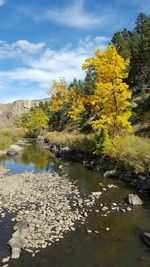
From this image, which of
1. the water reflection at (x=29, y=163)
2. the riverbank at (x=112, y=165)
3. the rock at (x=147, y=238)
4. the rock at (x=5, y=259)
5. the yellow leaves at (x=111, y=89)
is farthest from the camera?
the water reflection at (x=29, y=163)

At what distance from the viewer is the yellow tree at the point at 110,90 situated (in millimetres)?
25931

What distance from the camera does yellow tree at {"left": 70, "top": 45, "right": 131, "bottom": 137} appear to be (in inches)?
1021

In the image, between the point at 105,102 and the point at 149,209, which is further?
the point at 105,102

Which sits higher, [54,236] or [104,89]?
[104,89]

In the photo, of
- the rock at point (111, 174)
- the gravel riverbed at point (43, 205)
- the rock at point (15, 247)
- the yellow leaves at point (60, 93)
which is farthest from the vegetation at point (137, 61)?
the rock at point (15, 247)

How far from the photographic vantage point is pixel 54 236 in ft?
37.2

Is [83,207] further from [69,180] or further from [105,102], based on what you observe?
[105,102]

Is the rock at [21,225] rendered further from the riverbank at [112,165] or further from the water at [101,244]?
the riverbank at [112,165]

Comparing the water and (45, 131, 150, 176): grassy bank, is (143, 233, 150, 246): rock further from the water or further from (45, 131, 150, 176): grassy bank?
(45, 131, 150, 176): grassy bank

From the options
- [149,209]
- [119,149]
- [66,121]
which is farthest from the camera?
[66,121]

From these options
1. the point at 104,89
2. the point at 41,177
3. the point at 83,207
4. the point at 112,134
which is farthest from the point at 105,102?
the point at 83,207

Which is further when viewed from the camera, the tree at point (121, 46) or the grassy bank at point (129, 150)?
the tree at point (121, 46)

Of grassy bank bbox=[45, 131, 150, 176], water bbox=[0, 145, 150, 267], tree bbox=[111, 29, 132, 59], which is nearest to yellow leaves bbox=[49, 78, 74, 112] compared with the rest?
tree bbox=[111, 29, 132, 59]

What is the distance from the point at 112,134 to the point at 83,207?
13.4 m
